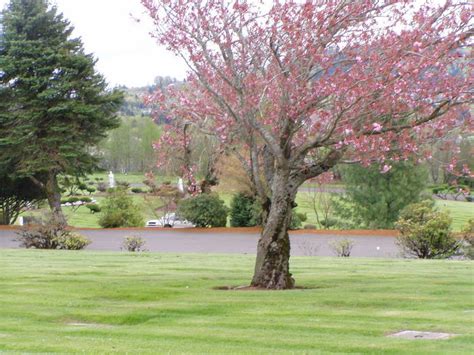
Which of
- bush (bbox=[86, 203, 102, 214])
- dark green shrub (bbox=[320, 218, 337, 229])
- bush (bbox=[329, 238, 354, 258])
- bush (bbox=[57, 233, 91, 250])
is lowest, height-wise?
bush (bbox=[329, 238, 354, 258])

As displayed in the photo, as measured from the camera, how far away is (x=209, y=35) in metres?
14.4

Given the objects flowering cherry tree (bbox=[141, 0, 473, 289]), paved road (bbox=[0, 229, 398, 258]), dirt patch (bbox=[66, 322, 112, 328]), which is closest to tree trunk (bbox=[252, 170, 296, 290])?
flowering cherry tree (bbox=[141, 0, 473, 289])

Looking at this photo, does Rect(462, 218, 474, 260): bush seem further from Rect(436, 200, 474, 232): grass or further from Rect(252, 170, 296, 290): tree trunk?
Rect(436, 200, 474, 232): grass

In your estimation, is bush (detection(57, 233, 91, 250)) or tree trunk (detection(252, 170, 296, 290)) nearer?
tree trunk (detection(252, 170, 296, 290))

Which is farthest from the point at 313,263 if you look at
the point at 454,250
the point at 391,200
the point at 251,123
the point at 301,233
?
the point at 391,200

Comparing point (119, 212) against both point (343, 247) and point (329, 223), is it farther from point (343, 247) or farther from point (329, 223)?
point (343, 247)

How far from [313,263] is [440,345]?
13588mm

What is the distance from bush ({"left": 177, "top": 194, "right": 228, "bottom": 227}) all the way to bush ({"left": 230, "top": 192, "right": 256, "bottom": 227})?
553mm

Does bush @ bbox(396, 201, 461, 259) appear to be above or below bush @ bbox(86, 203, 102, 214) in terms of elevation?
below

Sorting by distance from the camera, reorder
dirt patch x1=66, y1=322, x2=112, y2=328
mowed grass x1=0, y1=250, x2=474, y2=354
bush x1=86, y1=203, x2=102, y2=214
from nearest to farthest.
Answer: mowed grass x1=0, y1=250, x2=474, y2=354 < dirt patch x1=66, y1=322, x2=112, y2=328 < bush x1=86, y1=203, x2=102, y2=214

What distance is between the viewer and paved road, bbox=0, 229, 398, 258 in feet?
101

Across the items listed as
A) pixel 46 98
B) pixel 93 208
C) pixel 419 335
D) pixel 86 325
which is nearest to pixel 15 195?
pixel 46 98

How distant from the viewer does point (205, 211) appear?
41562mm

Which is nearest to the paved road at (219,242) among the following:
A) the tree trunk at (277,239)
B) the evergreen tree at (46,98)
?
the evergreen tree at (46,98)
